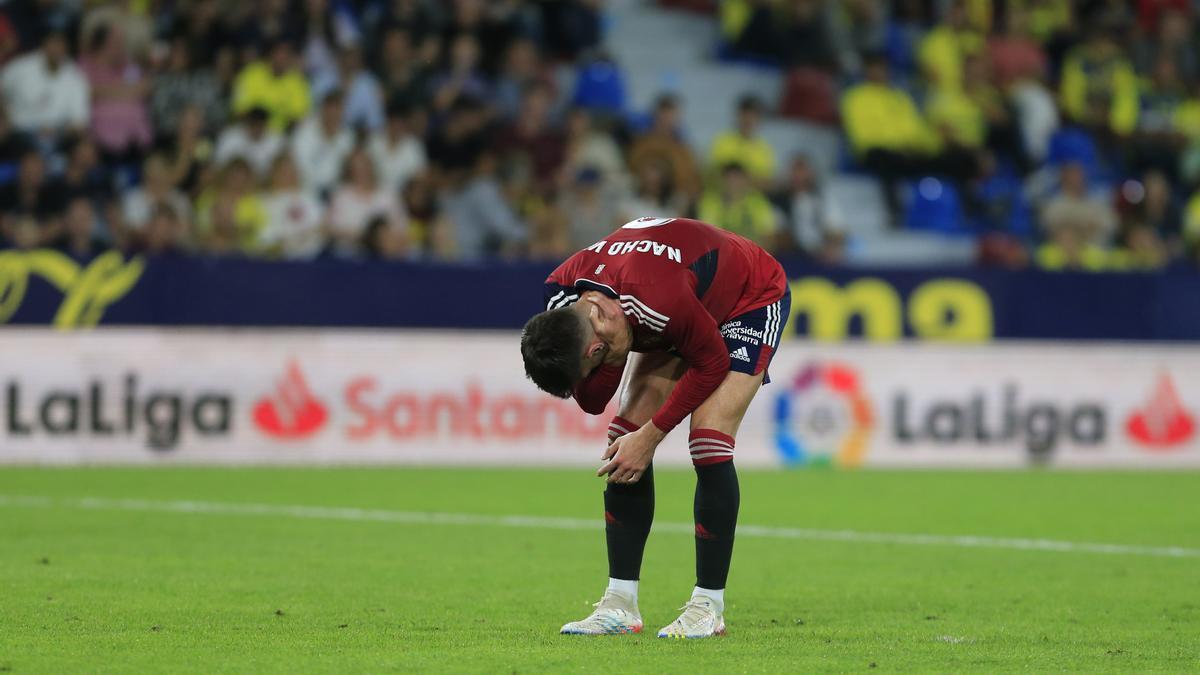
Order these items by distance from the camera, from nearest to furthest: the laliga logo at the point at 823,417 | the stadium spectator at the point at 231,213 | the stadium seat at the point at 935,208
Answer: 1. the laliga logo at the point at 823,417
2. the stadium spectator at the point at 231,213
3. the stadium seat at the point at 935,208

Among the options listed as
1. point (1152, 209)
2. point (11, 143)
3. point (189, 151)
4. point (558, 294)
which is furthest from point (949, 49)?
point (558, 294)

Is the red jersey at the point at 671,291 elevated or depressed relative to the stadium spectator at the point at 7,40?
depressed

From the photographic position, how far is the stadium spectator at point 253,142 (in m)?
17.1

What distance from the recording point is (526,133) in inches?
731

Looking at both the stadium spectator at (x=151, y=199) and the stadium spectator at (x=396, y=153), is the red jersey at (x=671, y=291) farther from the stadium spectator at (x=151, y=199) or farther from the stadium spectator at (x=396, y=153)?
the stadium spectator at (x=396, y=153)

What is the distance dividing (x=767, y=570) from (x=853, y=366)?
6933 millimetres

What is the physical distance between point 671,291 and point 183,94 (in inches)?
478

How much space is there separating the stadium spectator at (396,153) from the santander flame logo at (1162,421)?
7.35m

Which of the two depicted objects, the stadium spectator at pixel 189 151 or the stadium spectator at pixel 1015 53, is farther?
the stadium spectator at pixel 1015 53

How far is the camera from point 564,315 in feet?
20.5

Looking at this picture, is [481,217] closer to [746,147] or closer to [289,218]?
[289,218]

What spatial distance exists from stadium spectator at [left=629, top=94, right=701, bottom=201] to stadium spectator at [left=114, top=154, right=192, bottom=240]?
185 inches

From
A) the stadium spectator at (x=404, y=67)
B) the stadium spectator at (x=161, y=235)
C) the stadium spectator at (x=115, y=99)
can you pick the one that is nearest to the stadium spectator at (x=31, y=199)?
the stadium spectator at (x=161, y=235)

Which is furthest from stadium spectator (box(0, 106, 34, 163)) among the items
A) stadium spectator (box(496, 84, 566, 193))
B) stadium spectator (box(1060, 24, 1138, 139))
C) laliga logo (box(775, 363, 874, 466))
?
stadium spectator (box(1060, 24, 1138, 139))
